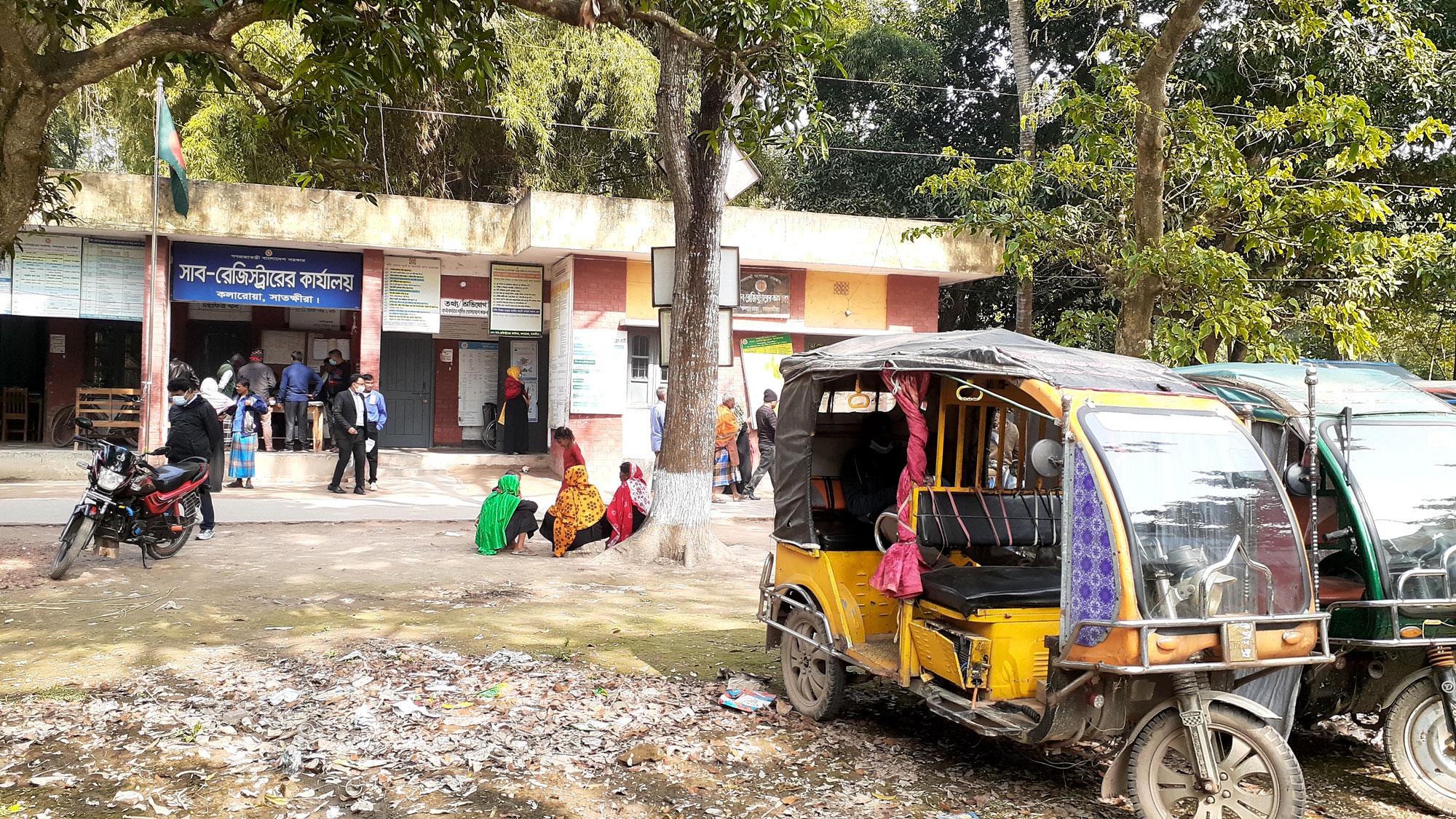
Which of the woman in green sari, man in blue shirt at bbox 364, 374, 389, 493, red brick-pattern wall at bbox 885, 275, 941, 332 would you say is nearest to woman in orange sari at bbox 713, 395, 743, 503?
red brick-pattern wall at bbox 885, 275, 941, 332

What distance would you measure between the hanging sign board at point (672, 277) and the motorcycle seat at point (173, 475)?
4.58 m

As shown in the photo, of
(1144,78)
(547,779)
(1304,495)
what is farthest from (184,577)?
(1144,78)

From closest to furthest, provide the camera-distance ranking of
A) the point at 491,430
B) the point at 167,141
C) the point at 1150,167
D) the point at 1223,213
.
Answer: the point at 1150,167, the point at 1223,213, the point at 167,141, the point at 491,430

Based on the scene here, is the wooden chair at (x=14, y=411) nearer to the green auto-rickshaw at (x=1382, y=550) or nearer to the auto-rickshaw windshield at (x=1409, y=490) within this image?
the green auto-rickshaw at (x=1382, y=550)

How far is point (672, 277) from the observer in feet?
35.2

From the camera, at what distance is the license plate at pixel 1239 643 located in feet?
13.4

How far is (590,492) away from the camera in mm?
10969

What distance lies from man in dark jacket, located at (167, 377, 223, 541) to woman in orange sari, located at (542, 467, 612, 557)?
330cm

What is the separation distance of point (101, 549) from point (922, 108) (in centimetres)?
1818

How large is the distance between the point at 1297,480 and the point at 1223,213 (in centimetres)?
802

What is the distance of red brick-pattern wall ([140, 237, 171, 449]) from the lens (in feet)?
52.8

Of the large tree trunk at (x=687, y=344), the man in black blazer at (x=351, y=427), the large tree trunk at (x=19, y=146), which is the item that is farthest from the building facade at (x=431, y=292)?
the large tree trunk at (x=19, y=146)

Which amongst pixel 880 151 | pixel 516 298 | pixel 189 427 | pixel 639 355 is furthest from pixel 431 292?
pixel 880 151

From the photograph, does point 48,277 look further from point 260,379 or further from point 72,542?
point 72,542
